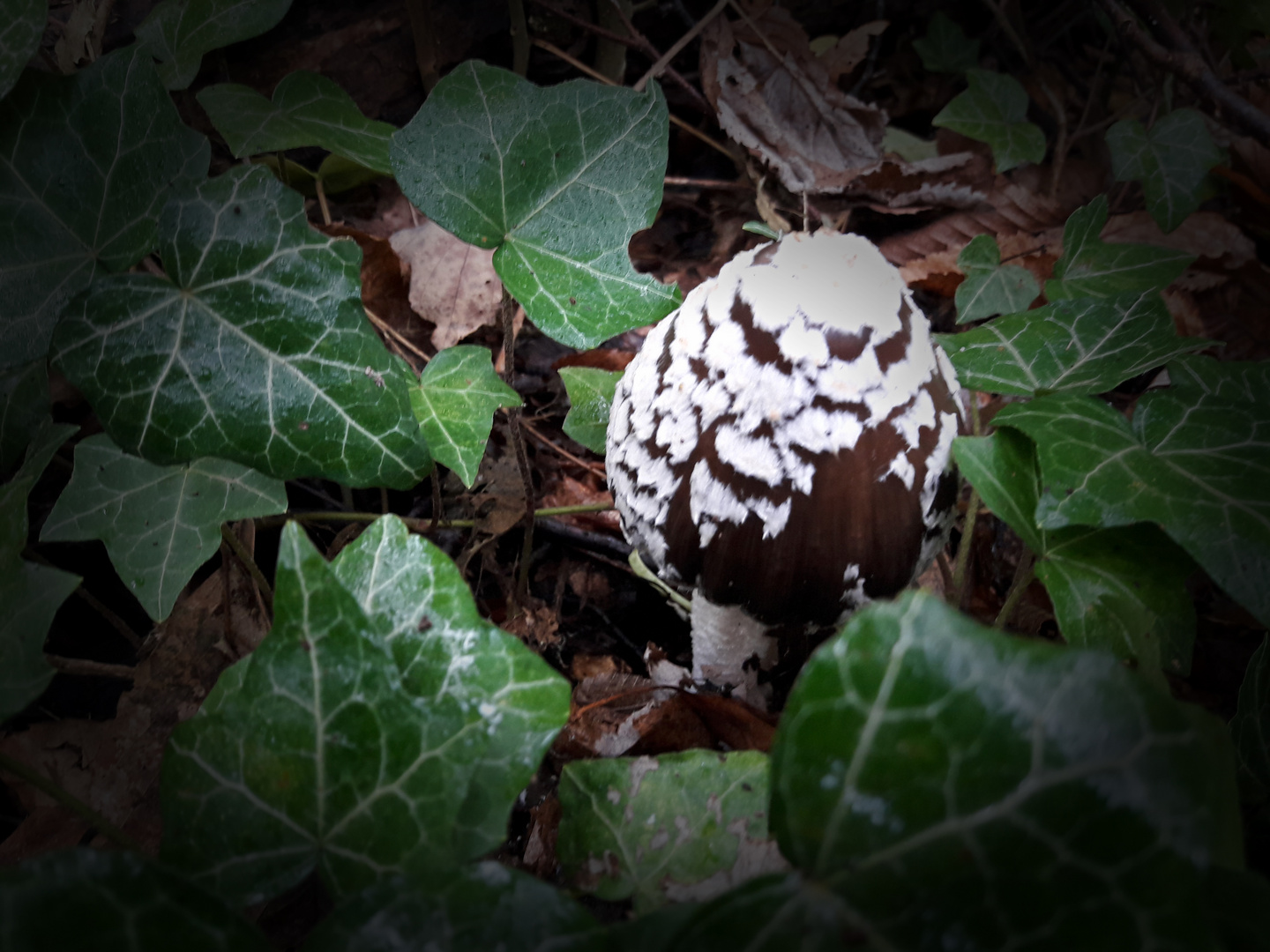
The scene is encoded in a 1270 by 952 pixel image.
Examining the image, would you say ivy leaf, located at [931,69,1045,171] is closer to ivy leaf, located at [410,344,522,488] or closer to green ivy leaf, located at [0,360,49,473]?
ivy leaf, located at [410,344,522,488]

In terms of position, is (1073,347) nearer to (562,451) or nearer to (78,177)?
(562,451)

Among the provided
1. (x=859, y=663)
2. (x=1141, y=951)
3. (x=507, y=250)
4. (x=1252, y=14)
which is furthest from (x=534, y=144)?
(x=1252, y=14)

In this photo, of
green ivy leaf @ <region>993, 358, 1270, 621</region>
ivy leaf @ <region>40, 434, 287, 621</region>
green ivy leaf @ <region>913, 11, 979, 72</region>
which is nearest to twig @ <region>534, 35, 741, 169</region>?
green ivy leaf @ <region>913, 11, 979, 72</region>

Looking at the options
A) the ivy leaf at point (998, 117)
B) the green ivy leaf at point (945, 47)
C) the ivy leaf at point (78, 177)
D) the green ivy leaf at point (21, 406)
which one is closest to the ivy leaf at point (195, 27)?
the ivy leaf at point (78, 177)

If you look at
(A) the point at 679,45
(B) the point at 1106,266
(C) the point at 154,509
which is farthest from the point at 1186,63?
(C) the point at 154,509

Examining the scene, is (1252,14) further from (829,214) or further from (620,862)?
(620,862)

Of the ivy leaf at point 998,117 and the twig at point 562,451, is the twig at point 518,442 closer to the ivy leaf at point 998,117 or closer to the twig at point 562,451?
the twig at point 562,451
